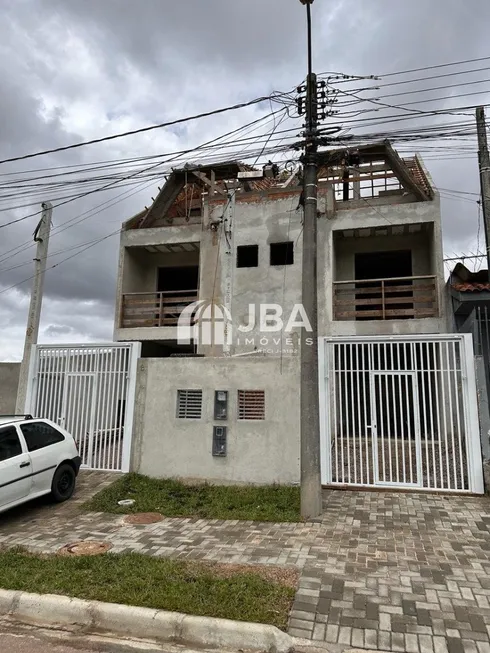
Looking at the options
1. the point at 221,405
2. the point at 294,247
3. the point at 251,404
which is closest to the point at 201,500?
the point at 221,405

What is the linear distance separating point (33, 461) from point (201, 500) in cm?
257

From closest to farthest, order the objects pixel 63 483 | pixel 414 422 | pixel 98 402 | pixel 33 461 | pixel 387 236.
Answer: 1. pixel 33 461
2. pixel 63 483
3. pixel 414 422
4. pixel 98 402
5. pixel 387 236

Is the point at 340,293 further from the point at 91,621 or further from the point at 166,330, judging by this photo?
the point at 91,621

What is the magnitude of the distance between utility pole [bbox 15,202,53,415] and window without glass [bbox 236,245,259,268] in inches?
227

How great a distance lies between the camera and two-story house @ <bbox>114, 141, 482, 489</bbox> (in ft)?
25.1

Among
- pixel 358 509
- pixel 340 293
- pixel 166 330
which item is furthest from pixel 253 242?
pixel 358 509

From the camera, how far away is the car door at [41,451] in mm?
6309

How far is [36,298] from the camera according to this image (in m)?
9.74

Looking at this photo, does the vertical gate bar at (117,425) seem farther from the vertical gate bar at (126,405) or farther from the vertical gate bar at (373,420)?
the vertical gate bar at (373,420)

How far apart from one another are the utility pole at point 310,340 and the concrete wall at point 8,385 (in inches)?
319

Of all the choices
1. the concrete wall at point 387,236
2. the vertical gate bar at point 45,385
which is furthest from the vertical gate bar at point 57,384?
the concrete wall at point 387,236

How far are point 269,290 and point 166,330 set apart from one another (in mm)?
3687

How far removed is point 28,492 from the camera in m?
6.14

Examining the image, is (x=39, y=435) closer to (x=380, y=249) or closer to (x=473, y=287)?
(x=473, y=287)
